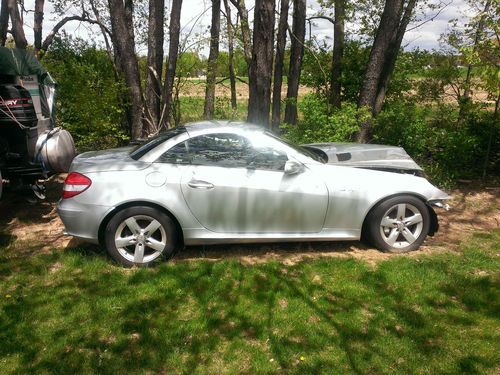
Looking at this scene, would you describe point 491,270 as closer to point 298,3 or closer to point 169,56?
point 169,56

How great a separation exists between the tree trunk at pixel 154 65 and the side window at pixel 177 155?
4466 millimetres

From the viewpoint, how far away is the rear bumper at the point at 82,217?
13.9 feet

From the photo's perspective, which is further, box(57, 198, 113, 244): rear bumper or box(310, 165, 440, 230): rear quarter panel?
box(310, 165, 440, 230): rear quarter panel

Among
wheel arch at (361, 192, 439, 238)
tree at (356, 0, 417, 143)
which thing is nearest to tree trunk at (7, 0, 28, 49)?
tree at (356, 0, 417, 143)

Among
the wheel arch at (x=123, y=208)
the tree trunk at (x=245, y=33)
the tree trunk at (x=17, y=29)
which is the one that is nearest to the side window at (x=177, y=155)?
the wheel arch at (x=123, y=208)

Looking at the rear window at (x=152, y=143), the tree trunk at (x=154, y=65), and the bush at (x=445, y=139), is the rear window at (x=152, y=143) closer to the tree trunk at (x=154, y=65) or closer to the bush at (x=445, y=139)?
the tree trunk at (x=154, y=65)

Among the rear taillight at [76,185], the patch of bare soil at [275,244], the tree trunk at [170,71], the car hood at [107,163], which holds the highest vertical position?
the tree trunk at [170,71]

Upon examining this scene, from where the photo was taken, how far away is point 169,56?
9.02 m

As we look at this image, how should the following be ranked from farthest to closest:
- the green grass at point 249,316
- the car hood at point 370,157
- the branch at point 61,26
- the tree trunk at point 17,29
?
the branch at point 61,26
the tree trunk at point 17,29
the car hood at point 370,157
the green grass at point 249,316

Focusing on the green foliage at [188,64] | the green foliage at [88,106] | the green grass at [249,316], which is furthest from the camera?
the green foliage at [188,64]

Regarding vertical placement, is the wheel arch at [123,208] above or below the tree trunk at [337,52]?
below

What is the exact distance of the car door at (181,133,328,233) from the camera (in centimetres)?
432

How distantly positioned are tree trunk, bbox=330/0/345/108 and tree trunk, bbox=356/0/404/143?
7.49 feet

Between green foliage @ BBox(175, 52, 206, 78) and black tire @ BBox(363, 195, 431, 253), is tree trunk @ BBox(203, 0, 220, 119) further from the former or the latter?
black tire @ BBox(363, 195, 431, 253)
